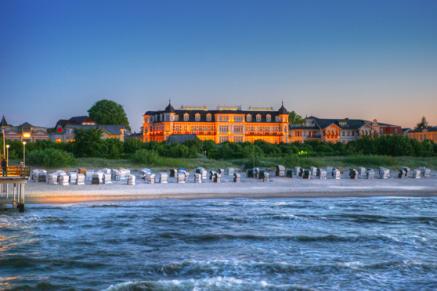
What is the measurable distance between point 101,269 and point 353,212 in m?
14.4

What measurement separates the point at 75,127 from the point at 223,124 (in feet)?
105

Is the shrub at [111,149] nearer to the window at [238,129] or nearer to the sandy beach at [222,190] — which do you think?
the sandy beach at [222,190]

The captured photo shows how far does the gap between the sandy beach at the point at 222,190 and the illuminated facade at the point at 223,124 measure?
271 feet

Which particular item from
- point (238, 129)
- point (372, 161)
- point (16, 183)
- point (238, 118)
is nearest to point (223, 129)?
point (238, 129)

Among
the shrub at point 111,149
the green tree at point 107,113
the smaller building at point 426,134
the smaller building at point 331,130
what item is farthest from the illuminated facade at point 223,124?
the shrub at point 111,149

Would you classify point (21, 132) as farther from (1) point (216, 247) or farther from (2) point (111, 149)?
(1) point (216, 247)

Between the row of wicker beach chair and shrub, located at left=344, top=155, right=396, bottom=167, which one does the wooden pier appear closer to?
the row of wicker beach chair

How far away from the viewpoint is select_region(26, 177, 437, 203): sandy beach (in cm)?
2892

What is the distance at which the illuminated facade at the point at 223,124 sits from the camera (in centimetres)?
11962

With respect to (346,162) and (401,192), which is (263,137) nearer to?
(346,162)

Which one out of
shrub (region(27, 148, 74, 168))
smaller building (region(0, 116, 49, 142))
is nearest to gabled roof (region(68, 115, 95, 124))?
smaller building (region(0, 116, 49, 142))

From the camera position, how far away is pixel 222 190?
31.8m

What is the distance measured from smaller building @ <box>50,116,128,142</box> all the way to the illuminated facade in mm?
10060

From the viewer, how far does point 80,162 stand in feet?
168
